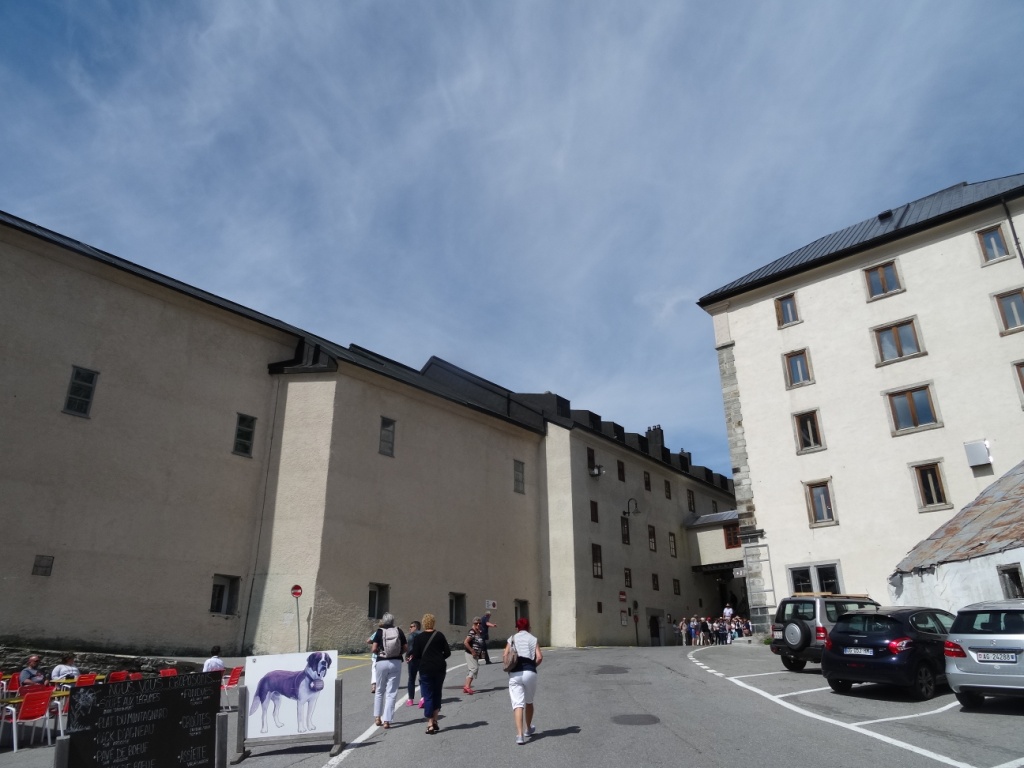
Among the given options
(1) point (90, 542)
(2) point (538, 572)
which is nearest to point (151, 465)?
(1) point (90, 542)

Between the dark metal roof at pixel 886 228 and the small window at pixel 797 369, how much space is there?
140 inches

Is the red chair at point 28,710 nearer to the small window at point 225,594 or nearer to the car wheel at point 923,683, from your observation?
the small window at point 225,594

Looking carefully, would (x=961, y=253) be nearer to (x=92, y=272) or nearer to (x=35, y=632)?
(x=92, y=272)

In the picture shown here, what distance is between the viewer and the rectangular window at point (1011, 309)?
24453mm

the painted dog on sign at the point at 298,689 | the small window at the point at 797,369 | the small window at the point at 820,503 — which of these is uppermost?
the small window at the point at 797,369

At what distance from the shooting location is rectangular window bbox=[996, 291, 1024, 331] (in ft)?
80.2

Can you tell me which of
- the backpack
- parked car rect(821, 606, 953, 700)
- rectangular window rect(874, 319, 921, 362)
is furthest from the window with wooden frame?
the backpack

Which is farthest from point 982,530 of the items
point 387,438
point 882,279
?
point 387,438

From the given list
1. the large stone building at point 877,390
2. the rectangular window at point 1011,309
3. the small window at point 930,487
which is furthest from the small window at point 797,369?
the rectangular window at point 1011,309

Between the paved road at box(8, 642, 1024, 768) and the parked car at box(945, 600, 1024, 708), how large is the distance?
39cm

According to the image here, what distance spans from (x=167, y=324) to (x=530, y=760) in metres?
22.1

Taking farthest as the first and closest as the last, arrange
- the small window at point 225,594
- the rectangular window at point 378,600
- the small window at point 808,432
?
the small window at point 808,432 < the rectangular window at point 378,600 < the small window at point 225,594

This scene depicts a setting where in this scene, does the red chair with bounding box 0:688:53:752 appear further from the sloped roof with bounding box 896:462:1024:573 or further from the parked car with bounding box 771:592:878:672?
the sloped roof with bounding box 896:462:1024:573

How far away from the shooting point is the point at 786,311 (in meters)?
30.2
